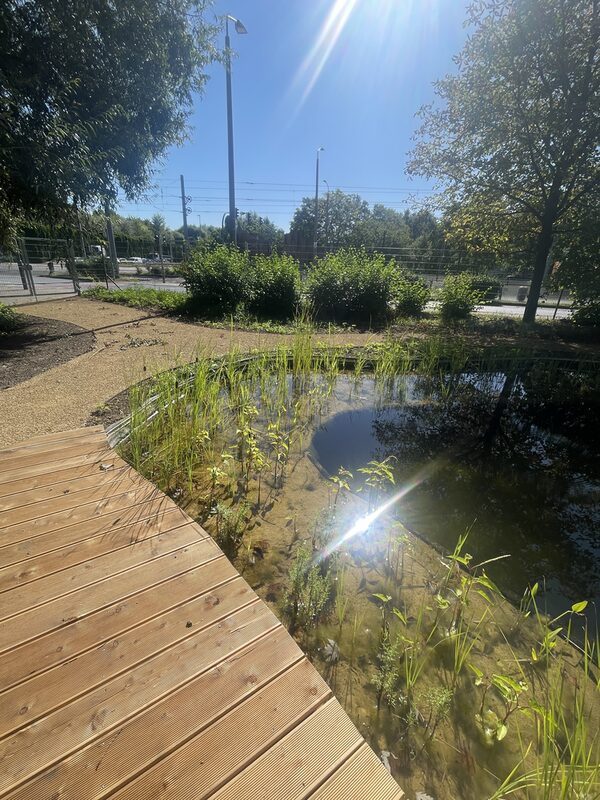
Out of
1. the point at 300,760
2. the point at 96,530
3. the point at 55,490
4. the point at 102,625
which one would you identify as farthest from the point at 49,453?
the point at 300,760

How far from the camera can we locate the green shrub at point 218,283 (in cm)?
853

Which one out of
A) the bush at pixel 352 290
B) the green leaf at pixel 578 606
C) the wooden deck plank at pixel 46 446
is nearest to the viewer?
the green leaf at pixel 578 606

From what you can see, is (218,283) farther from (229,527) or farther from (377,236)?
(377,236)

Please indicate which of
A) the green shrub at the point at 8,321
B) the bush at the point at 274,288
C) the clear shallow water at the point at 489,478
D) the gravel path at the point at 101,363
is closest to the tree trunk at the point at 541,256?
the gravel path at the point at 101,363

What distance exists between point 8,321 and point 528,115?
11141 mm

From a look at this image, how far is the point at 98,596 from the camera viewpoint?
50.6 inches

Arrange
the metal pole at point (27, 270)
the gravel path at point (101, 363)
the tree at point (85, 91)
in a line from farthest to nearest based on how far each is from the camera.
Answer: the metal pole at point (27, 270), the tree at point (85, 91), the gravel path at point (101, 363)

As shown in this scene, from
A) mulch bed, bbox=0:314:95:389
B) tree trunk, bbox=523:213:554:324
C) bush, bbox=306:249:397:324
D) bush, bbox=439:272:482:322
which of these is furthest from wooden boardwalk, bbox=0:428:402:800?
tree trunk, bbox=523:213:554:324

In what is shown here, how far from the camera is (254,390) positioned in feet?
12.1

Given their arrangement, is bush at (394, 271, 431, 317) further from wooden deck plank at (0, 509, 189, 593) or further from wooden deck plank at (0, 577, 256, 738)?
wooden deck plank at (0, 577, 256, 738)

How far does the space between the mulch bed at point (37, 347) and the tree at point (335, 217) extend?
35.6 metres

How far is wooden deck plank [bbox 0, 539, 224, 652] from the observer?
1.15 m

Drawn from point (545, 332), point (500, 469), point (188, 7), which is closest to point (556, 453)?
point (500, 469)

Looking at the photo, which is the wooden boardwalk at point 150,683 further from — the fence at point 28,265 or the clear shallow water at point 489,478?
the fence at point 28,265
